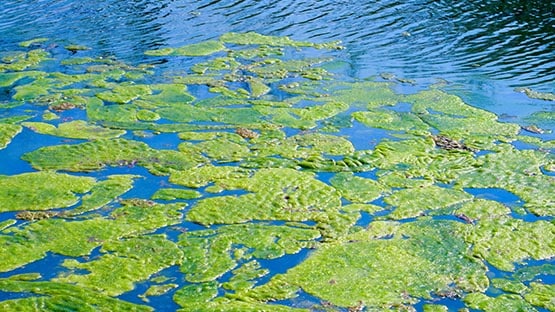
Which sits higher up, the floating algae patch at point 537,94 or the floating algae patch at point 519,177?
the floating algae patch at point 519,177

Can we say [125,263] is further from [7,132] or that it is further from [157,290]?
[7,132]

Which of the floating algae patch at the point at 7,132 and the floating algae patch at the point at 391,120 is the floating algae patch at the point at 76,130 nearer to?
the floating algae patch at the point at 7,132

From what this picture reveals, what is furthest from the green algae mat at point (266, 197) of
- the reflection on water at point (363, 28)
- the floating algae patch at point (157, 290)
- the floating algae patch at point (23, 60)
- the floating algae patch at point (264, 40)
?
the floating algae patch at point (264, 40)

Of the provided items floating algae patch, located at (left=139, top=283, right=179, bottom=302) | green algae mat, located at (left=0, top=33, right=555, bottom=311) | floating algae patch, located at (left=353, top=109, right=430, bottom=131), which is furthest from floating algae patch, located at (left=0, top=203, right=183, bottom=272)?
floating algae patch, located at (left=353, top=109, right=430, bottom=131)

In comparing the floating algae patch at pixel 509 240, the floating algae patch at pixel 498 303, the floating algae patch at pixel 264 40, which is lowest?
the floating algae patch at pixel 509 240

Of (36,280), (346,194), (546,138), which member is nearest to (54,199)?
(36,280)

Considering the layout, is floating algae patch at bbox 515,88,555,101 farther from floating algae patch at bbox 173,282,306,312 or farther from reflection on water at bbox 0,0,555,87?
floating algae patch at bbox 173,282,306,312

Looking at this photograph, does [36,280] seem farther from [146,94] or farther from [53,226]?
[146,94]
